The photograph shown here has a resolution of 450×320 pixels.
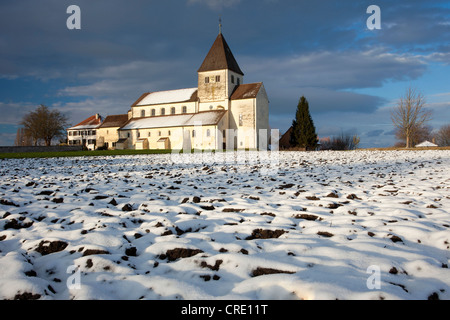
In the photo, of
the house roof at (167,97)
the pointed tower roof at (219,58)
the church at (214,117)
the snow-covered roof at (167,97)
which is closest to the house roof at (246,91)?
the church at (214,117)

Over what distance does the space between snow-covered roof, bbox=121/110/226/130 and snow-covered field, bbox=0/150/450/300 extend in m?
42.8

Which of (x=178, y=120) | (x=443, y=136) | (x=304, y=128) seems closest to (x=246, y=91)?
(x=304, y=128)

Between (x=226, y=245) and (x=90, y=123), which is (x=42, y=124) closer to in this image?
(x=90, y=123)

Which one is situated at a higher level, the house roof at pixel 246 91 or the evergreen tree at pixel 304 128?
the house roof at pixel 246 91

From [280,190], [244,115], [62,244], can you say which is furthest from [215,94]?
[62,244]

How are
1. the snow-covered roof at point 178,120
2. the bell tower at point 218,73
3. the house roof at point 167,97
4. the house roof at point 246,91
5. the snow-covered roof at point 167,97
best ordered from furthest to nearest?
1. the snow-covered roof at point 167,97
2. the house roof at point 167,97
3. the bell tower at point 218,73
4. the house roof at point 246,91
5. the snow-covered roof at point 178,120

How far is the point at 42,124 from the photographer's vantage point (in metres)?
62.7

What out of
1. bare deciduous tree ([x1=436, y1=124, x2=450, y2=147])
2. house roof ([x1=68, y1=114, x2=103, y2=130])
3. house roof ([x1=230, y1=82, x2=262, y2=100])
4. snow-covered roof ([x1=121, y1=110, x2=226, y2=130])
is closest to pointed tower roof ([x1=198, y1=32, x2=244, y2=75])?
house roof ([x1=230, y1=82, x2=262, y2=100])

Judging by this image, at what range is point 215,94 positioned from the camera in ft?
172

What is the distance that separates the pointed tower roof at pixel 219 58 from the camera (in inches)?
2025

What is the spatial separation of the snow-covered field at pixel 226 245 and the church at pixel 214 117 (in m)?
42.0

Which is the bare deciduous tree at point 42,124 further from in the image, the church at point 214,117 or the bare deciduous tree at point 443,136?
the bare deciduous tree at point 443,136

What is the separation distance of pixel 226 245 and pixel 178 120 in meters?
51.2

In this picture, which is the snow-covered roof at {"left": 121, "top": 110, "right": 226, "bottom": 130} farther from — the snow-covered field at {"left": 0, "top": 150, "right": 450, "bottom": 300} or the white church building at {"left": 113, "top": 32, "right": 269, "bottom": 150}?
the snow-covered field at {"left": 0, "top": 150, "right": 450, "bottom": 300}
